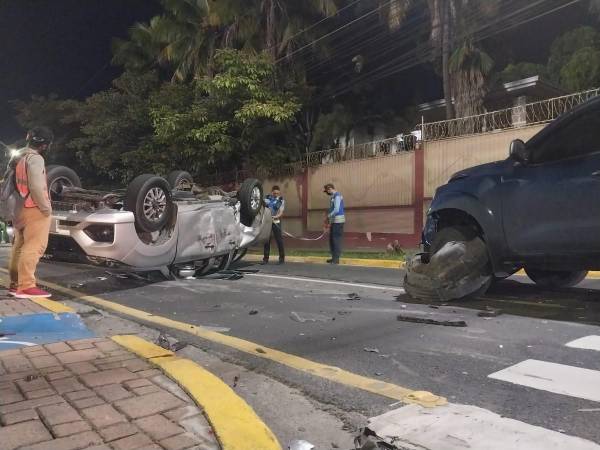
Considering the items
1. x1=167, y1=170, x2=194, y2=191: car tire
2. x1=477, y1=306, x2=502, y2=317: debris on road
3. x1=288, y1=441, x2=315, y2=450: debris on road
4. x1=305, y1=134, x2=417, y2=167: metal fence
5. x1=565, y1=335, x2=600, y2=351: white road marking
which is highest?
x1=305, y1=134, x2=417, y2=167: metal fence

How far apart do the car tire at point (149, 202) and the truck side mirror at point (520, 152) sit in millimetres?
4039

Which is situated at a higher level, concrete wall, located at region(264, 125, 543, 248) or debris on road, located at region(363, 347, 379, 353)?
concrete wall, located at region(264, 125, 543, 248)

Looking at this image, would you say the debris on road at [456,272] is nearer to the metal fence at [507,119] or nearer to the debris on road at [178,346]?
the debris on road at [178,346]

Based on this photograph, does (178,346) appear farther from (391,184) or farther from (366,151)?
(366,151)

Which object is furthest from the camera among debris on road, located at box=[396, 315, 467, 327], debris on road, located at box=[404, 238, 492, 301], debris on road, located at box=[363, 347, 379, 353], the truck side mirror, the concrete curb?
the concrete curb

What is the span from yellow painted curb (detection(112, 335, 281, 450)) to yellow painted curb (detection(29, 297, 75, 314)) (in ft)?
5.53

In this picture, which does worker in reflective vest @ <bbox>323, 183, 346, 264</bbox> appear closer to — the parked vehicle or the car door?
the parked vehicle

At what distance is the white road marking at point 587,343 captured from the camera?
396cm

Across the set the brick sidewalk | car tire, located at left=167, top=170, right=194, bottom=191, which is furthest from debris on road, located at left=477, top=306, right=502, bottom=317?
car tire, located at left=167, top=170, right=194, bottom=191

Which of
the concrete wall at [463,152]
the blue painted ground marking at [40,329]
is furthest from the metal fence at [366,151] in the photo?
the blue painted ground marking at [40,329]

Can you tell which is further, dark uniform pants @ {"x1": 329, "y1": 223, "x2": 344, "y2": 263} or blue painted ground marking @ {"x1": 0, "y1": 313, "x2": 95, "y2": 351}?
dark uniform pants @ {"x1": 329, "y1": 223, "x2": 344, "y2": 263}

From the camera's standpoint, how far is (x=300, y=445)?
2.50 m

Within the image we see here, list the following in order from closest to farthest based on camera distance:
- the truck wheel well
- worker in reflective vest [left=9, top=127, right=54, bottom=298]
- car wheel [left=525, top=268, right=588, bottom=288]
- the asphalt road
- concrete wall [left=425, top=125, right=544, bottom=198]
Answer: the asphalt road
the truck wheel well
worker in reflective vest [left=9, top=127, right=54, bottom=298]
car wheel [left=525, top=268, right=588, bottom=288]
concrete wall [left=425, top=125, right=544, bottom=198]

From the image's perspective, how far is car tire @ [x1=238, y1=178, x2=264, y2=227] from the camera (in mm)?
8555
